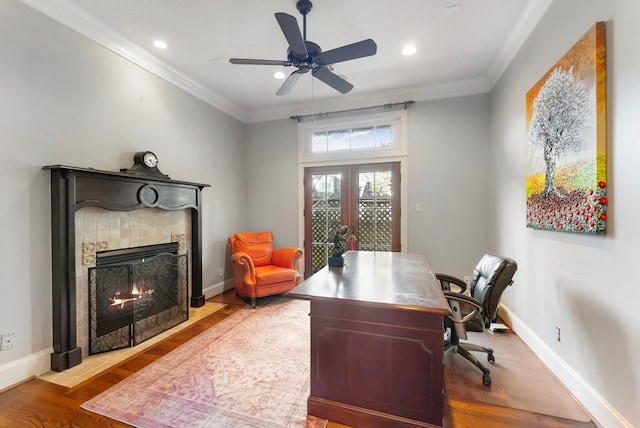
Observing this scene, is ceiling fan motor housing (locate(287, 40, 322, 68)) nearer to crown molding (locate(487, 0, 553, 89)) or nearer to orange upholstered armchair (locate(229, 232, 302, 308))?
crown molding (locate(487, 0, 553, 89))

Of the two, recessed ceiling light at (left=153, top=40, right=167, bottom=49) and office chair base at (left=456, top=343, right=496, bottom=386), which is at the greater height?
recessed ceiling light at (left=153, top=40, right=167, bottom=49)

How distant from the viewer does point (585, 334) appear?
175cm

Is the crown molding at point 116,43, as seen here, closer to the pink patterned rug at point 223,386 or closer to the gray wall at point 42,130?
the gray wall at point 42,130

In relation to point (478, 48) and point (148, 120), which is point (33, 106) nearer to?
point (148, 120)

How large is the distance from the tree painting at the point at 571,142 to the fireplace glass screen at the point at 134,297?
366 centimetres

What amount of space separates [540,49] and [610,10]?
0.87 metres

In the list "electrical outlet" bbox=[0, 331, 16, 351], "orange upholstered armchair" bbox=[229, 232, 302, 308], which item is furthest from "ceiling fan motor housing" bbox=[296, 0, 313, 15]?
"electrical outlet" bbox=[0, 331, 16, 351]

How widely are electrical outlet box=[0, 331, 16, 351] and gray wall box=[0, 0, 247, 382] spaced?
1.3 inches

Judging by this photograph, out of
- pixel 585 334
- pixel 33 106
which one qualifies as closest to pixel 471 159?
pixel 585 334

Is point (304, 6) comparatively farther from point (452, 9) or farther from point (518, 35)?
point (518, 35)

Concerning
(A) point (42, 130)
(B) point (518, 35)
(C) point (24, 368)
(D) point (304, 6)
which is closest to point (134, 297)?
(C) point (24, 368)

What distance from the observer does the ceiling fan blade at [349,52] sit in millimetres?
1986

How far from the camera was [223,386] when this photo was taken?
1.95 m

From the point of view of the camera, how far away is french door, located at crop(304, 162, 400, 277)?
4.16m
